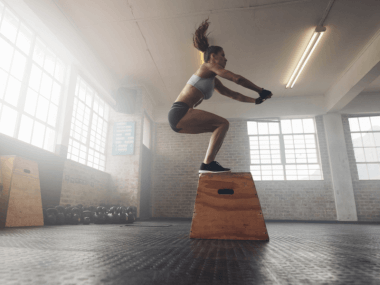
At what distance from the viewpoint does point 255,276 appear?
0.66 meters

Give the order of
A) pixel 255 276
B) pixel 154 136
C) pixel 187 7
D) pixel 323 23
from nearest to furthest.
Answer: pixel 255 276 → pixel 187 7 → pixel 323 23 → pixel 154 136

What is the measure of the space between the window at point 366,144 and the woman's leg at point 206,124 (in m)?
7.60

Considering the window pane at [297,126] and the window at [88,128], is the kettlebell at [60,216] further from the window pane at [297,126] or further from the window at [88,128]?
the window pane at [297,126]

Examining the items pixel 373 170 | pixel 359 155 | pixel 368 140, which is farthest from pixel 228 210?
pixel 368 140

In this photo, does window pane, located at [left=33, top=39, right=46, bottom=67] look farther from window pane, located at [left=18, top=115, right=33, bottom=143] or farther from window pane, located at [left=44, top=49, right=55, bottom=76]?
window pane, located at [left=18, top=115, right=33, bottom=143]

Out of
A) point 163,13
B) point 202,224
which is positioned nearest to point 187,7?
point 163,13

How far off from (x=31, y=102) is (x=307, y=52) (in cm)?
631

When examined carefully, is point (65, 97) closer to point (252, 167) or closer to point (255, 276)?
point (255, 276)

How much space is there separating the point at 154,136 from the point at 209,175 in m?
6.94

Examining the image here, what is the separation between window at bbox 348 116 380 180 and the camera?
7332 millimetres

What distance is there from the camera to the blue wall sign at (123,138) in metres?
6.82

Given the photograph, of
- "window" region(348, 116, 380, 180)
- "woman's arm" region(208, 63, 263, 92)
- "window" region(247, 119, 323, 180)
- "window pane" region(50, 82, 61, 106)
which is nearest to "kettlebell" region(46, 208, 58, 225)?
"window pane" region(50, 82, 61, 106)

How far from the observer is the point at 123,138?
22.7ft

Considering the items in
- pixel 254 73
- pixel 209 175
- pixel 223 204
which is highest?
pixel 254 73
